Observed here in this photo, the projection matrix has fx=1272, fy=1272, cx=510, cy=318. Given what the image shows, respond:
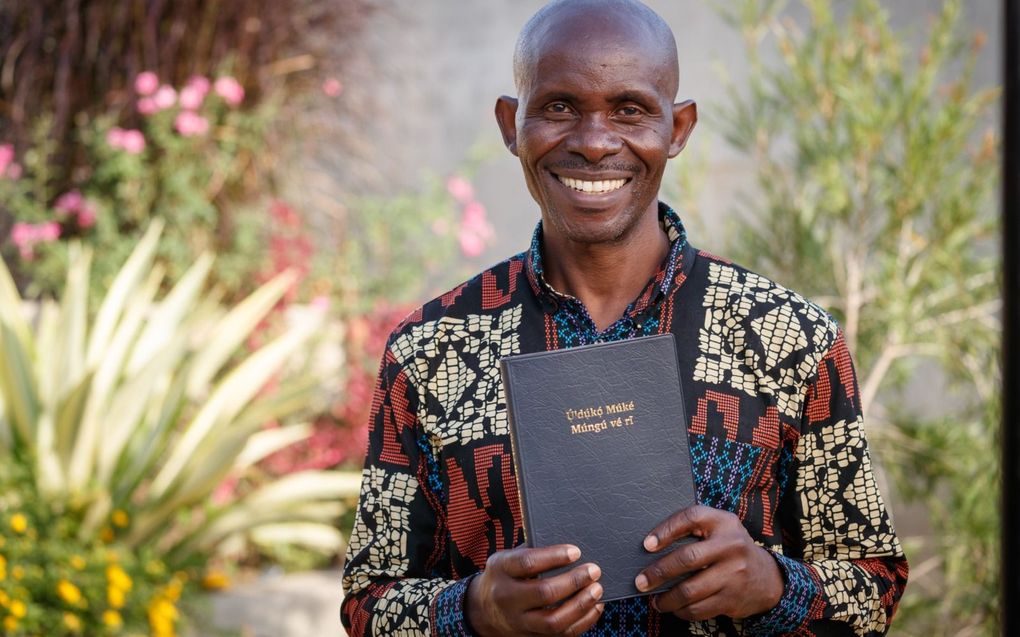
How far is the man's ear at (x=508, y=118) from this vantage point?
1.98 m

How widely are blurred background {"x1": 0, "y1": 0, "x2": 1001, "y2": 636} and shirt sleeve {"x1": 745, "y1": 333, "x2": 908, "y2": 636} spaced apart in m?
0.34

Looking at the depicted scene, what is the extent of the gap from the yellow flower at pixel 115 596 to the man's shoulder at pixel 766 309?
2673 mm

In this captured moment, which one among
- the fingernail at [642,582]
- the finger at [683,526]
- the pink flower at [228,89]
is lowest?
the fingernail at [642,582]

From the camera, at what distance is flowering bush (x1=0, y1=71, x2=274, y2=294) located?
20.6 ft

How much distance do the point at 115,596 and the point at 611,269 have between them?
102 inches

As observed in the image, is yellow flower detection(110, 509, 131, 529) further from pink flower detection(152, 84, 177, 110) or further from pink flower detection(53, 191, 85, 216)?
pink flower detection(152, 84, 177, 110)

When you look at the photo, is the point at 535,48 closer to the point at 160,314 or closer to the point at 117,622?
the point at 117,622

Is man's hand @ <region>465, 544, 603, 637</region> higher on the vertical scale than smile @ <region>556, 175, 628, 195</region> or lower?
lower

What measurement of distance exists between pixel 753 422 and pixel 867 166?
2.57 meters

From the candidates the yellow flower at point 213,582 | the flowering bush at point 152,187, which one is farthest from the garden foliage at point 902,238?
the flowering bush at point 152,187

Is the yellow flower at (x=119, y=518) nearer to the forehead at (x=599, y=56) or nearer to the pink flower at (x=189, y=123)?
the pink flower at (x=189, y=123)

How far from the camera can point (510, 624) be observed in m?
1.56

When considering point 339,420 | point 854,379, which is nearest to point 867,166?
point 854,379

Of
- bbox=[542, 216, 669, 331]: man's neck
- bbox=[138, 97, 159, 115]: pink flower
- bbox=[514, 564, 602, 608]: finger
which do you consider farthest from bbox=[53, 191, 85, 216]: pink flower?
bbox=[514, 564, 602, 608]: finger
